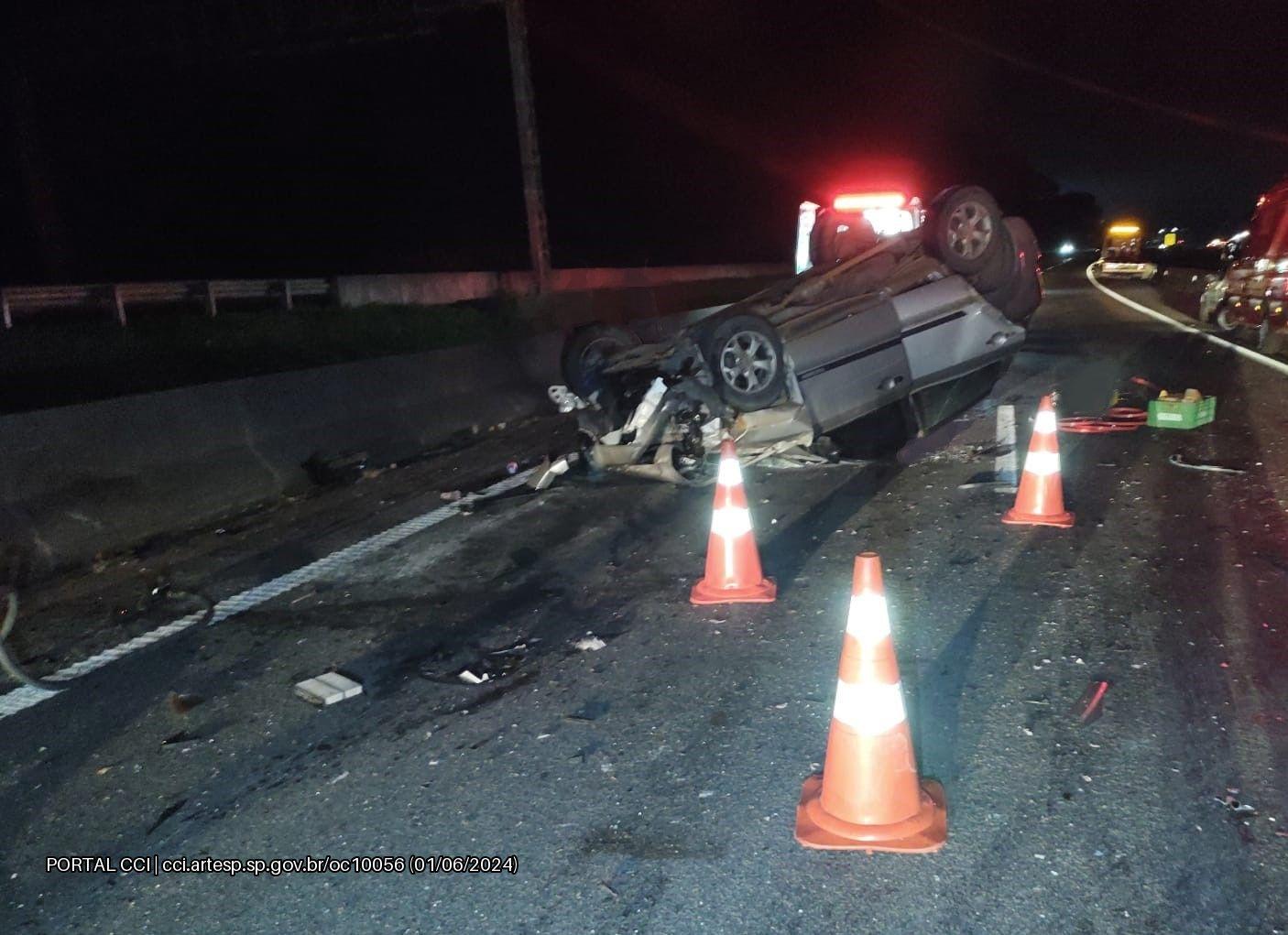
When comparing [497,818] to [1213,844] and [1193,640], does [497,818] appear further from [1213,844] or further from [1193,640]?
→ [1193,640]

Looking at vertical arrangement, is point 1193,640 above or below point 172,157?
below

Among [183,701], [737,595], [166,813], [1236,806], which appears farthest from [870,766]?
[183,701]

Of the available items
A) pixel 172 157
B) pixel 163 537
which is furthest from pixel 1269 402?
pixel 172 157

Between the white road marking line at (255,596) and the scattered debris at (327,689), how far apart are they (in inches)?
46.7

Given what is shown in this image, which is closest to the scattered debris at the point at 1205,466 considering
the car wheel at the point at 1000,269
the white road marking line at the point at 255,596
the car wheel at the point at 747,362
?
the car wheel at the point at 1000,269

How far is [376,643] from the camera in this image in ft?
16.4

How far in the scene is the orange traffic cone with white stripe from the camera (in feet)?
10.2

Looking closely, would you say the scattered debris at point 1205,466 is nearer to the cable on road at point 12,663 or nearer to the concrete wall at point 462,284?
the cable on road at point 12,663

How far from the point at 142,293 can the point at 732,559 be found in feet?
37.9

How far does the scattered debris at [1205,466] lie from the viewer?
7348 millimetres

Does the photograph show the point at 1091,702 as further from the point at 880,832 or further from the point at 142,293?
the point at 142,293

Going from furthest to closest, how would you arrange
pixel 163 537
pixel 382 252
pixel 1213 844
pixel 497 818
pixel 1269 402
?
1. pixel 382 252
2. pixel 1269 402
3. pixel 163 537
4. pixel 497 818
5. pixel 1213 844

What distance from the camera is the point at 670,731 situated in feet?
12.8

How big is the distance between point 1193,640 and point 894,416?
3.97 meters
